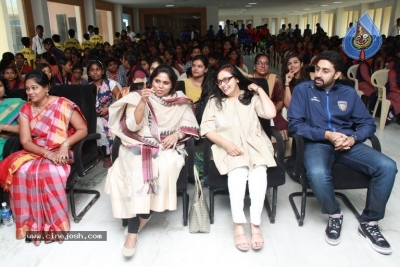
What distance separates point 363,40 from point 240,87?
4.83ft

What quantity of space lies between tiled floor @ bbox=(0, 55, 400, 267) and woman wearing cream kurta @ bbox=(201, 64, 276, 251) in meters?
0.12

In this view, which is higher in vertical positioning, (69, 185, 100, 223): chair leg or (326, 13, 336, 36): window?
(326, 13, 336, 36): window

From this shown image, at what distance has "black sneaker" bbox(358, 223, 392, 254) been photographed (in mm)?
1805

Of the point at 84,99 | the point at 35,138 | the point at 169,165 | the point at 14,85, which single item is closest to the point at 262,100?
the point at 169,165

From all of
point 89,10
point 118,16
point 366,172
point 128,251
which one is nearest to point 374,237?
point 366,172

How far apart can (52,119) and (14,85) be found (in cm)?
138

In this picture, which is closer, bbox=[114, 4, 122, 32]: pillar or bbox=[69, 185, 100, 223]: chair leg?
bbox=[69, 185, 100, 223]: chair leg

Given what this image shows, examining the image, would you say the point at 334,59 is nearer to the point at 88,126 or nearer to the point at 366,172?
the point at 366,172

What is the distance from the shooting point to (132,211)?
6.05 ft

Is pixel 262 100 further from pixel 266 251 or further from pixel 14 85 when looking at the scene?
pixel 14 85

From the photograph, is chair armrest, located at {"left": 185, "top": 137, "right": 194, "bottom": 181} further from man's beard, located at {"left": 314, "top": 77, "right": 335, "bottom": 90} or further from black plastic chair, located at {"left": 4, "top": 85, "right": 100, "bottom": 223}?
man's beard, located at {"left": 314, "top": 77, "right": 335, "bottom": 90}

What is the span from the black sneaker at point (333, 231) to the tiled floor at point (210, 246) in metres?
0.03

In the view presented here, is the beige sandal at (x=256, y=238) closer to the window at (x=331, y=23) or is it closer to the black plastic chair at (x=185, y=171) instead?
the black plastic chair at (x=185, y=171)

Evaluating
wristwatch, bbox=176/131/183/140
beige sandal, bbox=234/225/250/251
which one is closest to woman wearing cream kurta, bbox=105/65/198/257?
wristwatch, bbox=176/131/183/140
